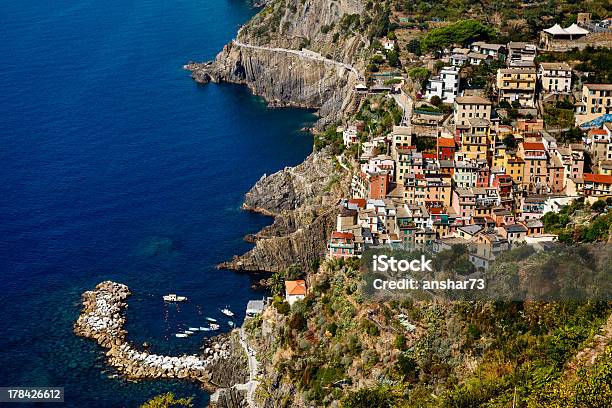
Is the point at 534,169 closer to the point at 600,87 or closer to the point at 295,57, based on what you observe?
the point at 600,87

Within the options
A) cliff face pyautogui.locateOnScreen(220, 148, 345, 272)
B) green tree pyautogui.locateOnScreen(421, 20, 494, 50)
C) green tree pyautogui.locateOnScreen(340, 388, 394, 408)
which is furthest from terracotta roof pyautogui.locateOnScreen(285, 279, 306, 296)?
green tree pyautogui.locateOnScreen(421, 20, 494, 50)

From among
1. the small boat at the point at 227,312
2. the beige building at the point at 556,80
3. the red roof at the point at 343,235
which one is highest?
the beige building at the point at 556,80

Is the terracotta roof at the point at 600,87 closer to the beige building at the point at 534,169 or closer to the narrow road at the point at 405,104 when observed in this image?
the beige building at the point at 534,169

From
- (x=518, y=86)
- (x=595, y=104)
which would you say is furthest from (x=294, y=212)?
(x=595, y=104)

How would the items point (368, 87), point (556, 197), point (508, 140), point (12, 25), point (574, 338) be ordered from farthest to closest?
1. point (12, 25)
2. point (368, 87)
3. point (508, 140)
4. point (556, 197)
5. point (574, 338)

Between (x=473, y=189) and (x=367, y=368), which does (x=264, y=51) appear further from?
(x=367, y=368)

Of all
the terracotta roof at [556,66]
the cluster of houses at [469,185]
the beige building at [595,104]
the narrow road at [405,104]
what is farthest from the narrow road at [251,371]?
the terracotta roof at [556,66]

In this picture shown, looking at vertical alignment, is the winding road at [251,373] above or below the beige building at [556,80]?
below

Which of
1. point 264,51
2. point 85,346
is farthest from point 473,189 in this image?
point 264,51
